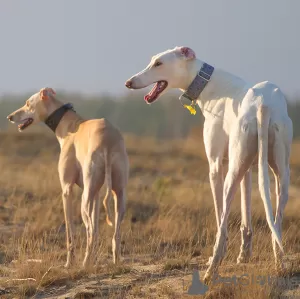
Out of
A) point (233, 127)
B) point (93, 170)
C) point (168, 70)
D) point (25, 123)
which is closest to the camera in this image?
point (233, 127)

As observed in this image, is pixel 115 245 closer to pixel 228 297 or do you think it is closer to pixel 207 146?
pixel 207 146

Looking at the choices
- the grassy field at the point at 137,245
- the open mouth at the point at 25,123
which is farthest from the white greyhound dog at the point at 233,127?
the open mouth at the point at 25,123

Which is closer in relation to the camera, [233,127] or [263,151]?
[263,151]

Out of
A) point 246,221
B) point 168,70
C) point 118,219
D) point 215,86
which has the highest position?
point 168,70

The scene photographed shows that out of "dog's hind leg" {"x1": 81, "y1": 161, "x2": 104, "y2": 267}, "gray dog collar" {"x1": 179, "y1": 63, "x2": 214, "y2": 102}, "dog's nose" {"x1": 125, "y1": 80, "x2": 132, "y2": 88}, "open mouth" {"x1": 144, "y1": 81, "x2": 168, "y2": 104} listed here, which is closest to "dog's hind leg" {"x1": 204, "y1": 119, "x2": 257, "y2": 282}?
"gray dog collar" {"x1": 179, "y1": 63, "x2": 214, "y2": 102}

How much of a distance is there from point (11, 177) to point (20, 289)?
11.6 meters

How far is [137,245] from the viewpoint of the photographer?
12.0 metres

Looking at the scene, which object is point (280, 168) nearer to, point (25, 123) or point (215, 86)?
point (215, 86)

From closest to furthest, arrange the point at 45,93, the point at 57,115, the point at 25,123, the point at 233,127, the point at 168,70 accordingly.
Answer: the point at 233,127 → the point at 168,70 → the point at 57,115 → the point at 45,93 → the point at 25,123

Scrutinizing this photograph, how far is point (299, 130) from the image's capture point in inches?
2479

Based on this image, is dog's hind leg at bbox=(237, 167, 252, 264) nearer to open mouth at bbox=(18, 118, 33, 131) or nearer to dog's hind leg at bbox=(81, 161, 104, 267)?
dog's hind leg at bbox=(81, 161, 104, 267)

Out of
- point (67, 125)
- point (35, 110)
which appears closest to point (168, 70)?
point (67, 125)

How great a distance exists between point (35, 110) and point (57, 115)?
0.43 m

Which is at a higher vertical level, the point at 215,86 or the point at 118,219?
the point at 215,86
